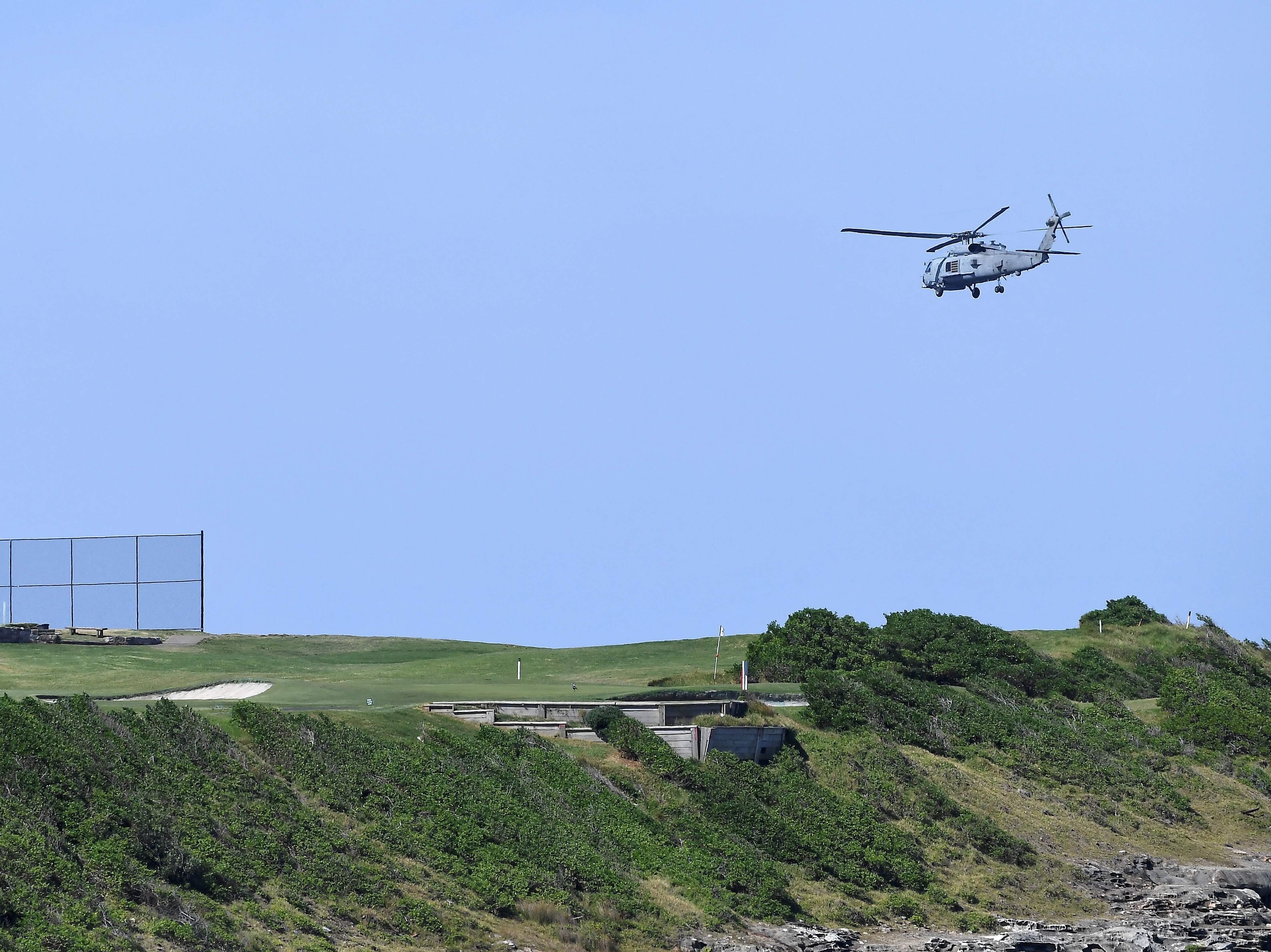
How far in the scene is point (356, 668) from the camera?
78.2 m

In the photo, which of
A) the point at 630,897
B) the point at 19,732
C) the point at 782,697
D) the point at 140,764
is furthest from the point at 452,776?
the point at 782,697

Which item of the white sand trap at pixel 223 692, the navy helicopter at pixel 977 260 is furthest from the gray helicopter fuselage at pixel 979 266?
the white sand trap at pixel 223 692

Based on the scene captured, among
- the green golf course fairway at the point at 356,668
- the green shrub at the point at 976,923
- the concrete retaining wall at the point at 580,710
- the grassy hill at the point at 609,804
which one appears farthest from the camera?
the green golf course fairway at the point at 356,668

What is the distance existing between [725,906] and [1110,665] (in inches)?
1565

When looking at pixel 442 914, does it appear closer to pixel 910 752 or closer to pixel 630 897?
pixel 630 897

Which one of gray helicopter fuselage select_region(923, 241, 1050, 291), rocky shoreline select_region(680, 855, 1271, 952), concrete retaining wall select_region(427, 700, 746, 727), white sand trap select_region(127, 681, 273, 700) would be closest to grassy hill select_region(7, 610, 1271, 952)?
rocky shoreline select_region(680, 855, 1271, 952)

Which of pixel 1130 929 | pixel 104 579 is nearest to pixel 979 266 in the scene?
pixel 1130 929

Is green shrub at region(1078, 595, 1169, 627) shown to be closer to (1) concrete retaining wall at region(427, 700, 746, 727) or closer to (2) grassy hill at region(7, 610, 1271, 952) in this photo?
(2) grassy hill at region(7, 610, 1271, 952)

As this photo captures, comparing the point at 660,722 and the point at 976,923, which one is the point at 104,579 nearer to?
the point at 660,722

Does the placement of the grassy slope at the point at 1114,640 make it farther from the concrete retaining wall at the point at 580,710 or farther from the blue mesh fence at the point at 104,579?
the blue mesh fence at the point at 104,579

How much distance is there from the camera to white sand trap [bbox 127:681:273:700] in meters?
47.4

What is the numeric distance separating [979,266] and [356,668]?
34.8m

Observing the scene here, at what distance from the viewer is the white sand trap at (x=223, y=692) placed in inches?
1868

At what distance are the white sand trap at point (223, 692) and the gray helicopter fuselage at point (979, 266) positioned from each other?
31504 millimetres
